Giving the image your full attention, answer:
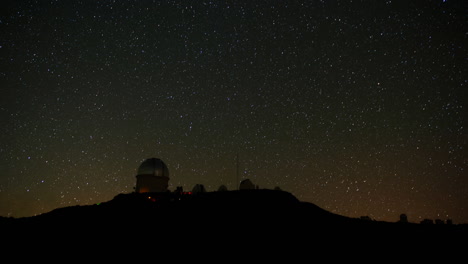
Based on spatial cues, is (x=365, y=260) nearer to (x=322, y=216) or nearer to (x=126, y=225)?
(x=322, y=216)

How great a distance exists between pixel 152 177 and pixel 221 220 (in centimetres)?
1695

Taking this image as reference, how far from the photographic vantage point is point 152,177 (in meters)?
30.2

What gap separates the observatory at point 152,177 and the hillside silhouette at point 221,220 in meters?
10.2

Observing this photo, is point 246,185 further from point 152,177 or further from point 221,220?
point 221,220

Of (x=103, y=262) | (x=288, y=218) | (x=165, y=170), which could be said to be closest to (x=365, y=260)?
(x=288, y=218)

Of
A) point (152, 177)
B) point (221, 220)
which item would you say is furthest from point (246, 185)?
point (221, 220)

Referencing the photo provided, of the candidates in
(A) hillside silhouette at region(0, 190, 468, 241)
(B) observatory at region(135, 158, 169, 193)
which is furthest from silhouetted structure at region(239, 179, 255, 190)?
(A) hillside silhouette at region(0, 190, 468, 241)

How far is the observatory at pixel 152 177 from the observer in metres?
29.9

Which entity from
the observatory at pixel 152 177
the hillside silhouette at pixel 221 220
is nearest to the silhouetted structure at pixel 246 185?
the observatory at pixel 152 177

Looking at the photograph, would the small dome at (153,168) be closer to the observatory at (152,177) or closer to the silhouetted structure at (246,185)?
the observatory at (152,177)

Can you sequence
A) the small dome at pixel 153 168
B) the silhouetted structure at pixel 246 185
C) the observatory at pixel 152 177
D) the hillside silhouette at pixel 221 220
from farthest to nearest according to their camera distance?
the silhouetted structure at pixel 246 185 → the small dome at pixel 153 168 → the observatory at pixel 152 177 → the hillside silhouette at pixel 221 220

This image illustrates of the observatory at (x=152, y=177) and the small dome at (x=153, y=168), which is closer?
the observatory at (x=152, y=177)

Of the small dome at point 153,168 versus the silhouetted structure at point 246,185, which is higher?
the small dome at point 153,168

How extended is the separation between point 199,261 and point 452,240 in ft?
42.3
